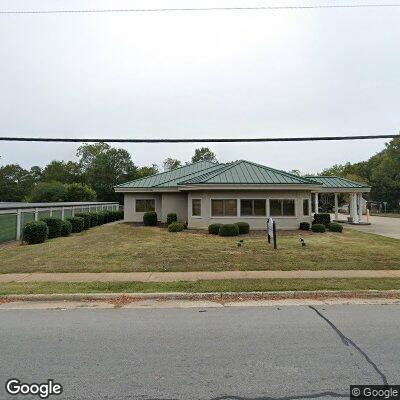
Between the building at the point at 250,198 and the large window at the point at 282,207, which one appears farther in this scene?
the large window at the point at 282,207

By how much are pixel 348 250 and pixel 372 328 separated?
964cm

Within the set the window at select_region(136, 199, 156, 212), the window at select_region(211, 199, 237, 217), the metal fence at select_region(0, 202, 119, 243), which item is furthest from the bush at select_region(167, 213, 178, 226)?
the metal fence at select_region(0, 202, 119, 243)

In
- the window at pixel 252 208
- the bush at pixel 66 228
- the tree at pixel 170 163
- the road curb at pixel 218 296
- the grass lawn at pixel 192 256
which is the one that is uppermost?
the tree at pixel 170 163

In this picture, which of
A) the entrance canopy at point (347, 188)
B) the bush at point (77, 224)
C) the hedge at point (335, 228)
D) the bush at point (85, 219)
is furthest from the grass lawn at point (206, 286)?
the entrance canopy at point (347, 188)

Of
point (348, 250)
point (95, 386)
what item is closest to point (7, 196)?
point (348, 250)

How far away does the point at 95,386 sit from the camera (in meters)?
4.06

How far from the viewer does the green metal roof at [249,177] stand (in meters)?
23.4

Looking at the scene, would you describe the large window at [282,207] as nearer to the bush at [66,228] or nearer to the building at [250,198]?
the building at [250,198]

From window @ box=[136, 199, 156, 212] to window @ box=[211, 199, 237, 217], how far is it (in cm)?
890

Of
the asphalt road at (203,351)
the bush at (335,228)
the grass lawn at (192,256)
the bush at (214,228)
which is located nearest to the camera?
the asphalt road at (203,351)

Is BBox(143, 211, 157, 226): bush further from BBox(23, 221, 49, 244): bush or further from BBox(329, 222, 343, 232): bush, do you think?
BBox(329, 222, 343, 232): bush

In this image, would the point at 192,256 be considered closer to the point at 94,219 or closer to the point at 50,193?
the point at 94,219

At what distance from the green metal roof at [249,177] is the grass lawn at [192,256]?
599 centimetres

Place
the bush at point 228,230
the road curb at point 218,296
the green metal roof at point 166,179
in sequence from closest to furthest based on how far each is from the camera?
the road curb at point 218,296 < the bush at point 228,230 < the green metal roof at point 166,179
